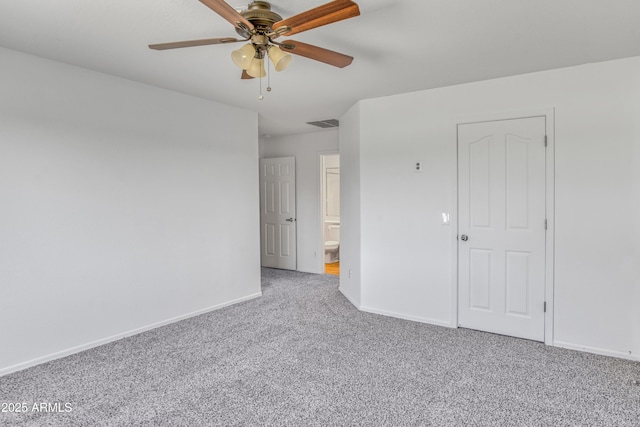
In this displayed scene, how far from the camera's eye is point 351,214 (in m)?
4.28

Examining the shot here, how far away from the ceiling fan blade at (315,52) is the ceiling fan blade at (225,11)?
9.0 inches

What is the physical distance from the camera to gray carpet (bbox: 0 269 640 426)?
2076mm

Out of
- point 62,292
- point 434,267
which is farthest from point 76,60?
point 434,267

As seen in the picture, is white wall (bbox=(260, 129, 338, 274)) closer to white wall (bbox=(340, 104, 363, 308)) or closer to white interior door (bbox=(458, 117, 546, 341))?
white wall (bbox=(340, 104, 363, 308))

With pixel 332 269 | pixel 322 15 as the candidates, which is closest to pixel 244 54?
pixel 322 15

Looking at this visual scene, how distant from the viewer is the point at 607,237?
2838 mm

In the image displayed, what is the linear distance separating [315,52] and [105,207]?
2.29m

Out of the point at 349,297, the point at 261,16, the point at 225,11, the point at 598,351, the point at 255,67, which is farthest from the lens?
the point at 349,297

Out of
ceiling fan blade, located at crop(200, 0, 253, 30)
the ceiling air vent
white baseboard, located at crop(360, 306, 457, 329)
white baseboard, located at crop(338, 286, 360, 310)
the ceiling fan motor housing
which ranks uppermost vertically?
the ceiling air vent

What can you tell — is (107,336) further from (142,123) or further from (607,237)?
(607,237)

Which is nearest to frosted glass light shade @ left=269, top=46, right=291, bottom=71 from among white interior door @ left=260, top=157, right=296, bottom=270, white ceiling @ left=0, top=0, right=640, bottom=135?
white ceiling @ left=0, top=0, right=640, bottom=135

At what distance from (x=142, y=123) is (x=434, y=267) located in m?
3.16

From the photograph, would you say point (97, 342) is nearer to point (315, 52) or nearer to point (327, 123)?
point (315, 52)

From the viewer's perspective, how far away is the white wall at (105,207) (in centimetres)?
261
